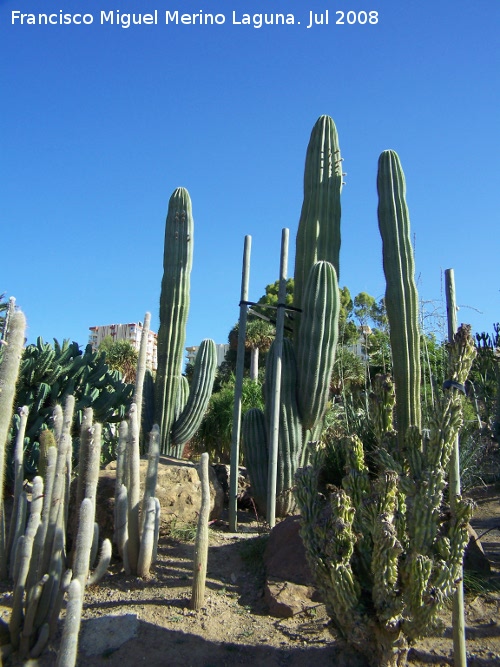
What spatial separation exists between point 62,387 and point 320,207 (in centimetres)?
415

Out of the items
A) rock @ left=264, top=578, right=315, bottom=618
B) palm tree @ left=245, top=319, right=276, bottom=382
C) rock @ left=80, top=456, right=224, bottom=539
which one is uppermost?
palm tree @ left=245, top=319, right=276, bottom=382

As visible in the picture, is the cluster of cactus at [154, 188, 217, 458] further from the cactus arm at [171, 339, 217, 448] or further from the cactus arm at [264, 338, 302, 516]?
the cactus arm at [264, 338, 302, 516]

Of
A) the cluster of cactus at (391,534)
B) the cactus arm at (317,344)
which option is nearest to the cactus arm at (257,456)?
the cactus arm at (317,344)

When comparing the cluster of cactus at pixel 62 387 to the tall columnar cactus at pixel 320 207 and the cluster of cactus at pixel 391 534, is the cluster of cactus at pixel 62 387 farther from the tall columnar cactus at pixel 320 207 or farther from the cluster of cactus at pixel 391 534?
the cluster of cactus at pixel 391 534

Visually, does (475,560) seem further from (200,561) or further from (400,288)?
(400,288)

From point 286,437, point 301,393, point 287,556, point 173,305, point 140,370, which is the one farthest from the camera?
point 173,305

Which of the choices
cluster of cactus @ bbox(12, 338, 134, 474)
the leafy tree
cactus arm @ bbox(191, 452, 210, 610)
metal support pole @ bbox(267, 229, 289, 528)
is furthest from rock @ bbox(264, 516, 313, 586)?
the leafy tree

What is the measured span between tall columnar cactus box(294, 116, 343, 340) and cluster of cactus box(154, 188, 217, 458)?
157 centimetres

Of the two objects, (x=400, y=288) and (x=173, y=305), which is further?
(x=173, y=305)

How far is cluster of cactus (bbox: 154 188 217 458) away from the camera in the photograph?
7980mm

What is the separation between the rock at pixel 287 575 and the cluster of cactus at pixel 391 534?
0.79 metres

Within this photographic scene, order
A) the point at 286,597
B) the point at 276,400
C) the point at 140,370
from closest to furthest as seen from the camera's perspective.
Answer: the point at 286,597 → the point at 140,370 → the point at 276,400

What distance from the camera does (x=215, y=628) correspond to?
4309 mm

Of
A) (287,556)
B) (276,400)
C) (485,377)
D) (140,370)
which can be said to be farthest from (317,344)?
(485,377)
